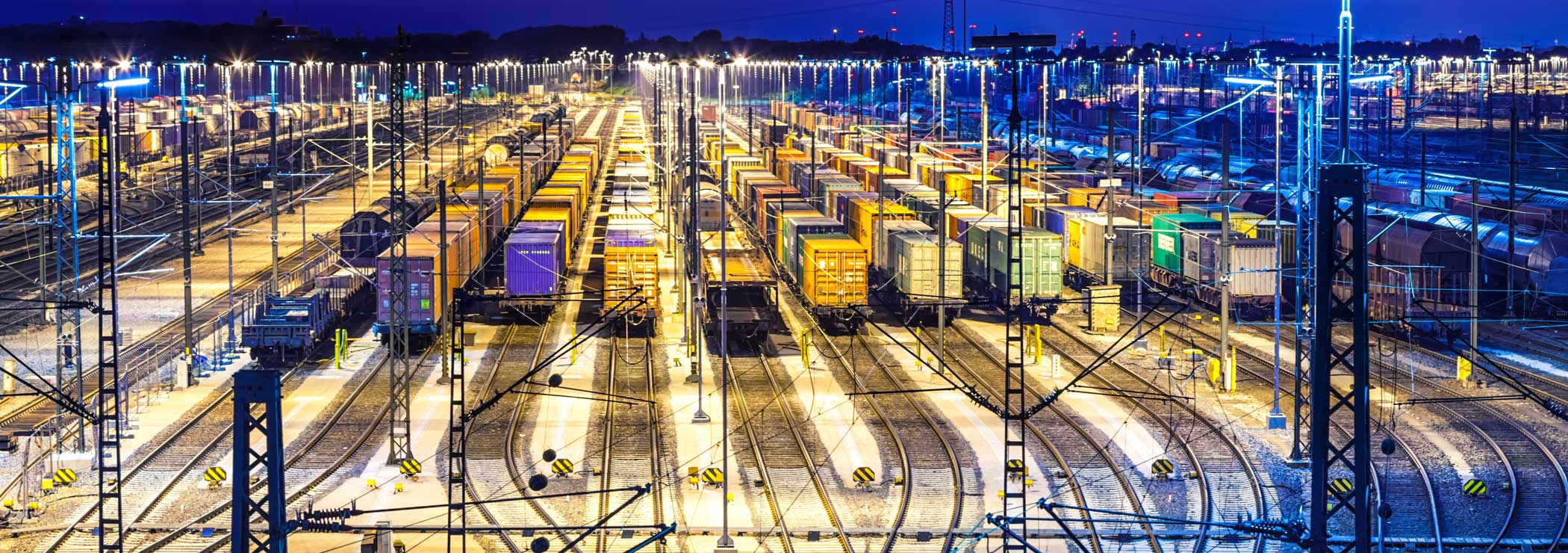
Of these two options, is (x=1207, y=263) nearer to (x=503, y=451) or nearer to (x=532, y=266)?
(x=532, y=266)

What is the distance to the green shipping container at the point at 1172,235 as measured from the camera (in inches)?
1821

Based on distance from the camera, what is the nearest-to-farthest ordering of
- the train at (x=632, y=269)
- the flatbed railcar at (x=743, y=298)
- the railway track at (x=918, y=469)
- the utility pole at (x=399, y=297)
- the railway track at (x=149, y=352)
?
the railway track at (x=918, y=469) < the utility pole at (x=399, y=297) < the railway track at (x=149, y=352) < the flatbed railcar at (x=743, y=298) < the train at (x=632, y=269)

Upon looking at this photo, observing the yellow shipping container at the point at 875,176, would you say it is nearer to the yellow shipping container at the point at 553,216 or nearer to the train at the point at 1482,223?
the train at the point at 1482,223

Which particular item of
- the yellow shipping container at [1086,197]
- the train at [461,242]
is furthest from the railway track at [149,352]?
the yellow shipping container at [1086,197]

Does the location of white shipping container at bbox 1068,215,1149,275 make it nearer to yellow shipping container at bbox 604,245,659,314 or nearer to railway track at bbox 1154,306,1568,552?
railway track at bbox 1154,306,1568,552

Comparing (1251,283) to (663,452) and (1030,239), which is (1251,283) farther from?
(663,452)

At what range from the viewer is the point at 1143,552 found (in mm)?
23344

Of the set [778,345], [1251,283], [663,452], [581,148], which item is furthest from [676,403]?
[581,148]

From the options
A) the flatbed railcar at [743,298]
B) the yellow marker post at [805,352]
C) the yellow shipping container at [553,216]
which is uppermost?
the yellow shipping container at [553,216]

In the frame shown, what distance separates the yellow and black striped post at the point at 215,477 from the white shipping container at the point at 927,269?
19.2 metres

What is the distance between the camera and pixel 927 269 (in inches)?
1699

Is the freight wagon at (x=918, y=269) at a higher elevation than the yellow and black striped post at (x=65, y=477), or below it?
higher

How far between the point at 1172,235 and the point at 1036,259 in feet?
15.7

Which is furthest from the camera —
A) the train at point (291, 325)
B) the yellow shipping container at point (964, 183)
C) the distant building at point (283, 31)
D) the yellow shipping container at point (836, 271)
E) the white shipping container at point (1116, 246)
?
the distant building at point (283, 31)
